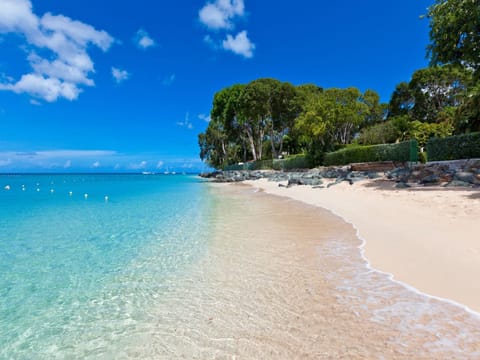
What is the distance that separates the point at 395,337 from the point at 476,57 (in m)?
15.1

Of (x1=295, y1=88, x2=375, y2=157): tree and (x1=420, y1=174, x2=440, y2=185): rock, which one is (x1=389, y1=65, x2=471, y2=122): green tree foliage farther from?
(x1=420, y1=174, x2=440, y2=185): rock

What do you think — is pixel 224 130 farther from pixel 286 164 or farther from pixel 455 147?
pixel 455 147

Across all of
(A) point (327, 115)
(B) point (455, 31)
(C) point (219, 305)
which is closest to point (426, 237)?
(C) point (219, 305)

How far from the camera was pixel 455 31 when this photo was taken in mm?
12320

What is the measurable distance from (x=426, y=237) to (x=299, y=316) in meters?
4.27

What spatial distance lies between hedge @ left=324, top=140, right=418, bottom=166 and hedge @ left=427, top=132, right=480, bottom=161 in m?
2.59

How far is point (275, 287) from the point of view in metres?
3.87

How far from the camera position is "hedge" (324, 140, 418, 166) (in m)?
19.2

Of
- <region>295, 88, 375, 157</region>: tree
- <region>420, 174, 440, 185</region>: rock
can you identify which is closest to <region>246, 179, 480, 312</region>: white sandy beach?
<region>420, 174, 440, 185</region>: rock

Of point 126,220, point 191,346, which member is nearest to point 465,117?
point 126,220

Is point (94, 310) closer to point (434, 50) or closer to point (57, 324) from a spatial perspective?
point (57, 324)

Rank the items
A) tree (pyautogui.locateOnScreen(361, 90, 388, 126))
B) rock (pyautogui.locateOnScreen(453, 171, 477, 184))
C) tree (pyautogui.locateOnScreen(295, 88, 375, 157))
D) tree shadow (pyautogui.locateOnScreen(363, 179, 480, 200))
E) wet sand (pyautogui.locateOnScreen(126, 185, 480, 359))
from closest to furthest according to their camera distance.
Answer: wet sand (pyautogui.locateOnScreen(126, 185, 480, 359))
tree shadow (pyautogui.locateOnScreen(363, 179, 480, 200))
rock (pyautogui.locateOnScreen(453, 171, 477, 184))
tree (pyautogui.locateOnScreen(295, 88, 375, 157))
tree (pyautogui.locateOnScreen(361, 90, 388, 126))

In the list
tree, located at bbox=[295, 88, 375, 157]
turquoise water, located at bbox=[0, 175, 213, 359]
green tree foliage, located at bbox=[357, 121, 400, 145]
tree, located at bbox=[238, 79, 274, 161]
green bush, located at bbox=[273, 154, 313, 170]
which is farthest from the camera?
tree, located at bbox=[238, 79, 274, 161]

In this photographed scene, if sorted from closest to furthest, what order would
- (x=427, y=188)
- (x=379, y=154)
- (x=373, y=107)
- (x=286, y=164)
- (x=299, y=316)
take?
1. (x=299, y=316)
2. (x=427, y=188)
3. (x=379, y=154)
4. (x=286, y=164)
5. (x=373, y=107)
